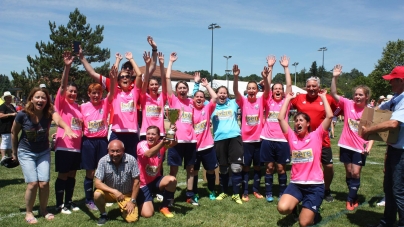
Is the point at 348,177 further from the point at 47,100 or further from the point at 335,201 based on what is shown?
the point at 47,100

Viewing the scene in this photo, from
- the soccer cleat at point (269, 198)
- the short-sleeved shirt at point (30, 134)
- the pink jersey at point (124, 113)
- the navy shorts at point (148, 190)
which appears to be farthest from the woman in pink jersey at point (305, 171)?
the short-sleeved shirt at point (30, 134)

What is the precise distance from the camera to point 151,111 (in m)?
5.93

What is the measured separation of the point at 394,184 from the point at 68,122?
4624 mm

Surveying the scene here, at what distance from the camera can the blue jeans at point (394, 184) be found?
4250 mm

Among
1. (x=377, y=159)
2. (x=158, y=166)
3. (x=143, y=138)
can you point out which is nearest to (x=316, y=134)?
(x=158, y=166)

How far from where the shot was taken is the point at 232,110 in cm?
640

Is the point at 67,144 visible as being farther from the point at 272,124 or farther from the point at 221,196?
the point at 272,124

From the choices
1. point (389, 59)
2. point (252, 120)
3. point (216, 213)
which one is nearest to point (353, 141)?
point (252, 120)

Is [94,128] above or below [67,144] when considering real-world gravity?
above

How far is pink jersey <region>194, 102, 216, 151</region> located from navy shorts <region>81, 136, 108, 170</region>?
1.57m

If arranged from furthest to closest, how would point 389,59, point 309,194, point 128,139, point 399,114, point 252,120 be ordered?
point 389,59, point 252,120, point 128,139, point 309,194, point 399,114

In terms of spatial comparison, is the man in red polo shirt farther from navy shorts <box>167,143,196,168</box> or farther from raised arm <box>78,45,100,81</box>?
raised arm <box>78,45,100,81</box>

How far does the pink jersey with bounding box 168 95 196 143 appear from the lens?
590cm

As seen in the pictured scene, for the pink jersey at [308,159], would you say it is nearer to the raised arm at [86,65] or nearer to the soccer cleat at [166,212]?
the soccer cleat at [166,212]
